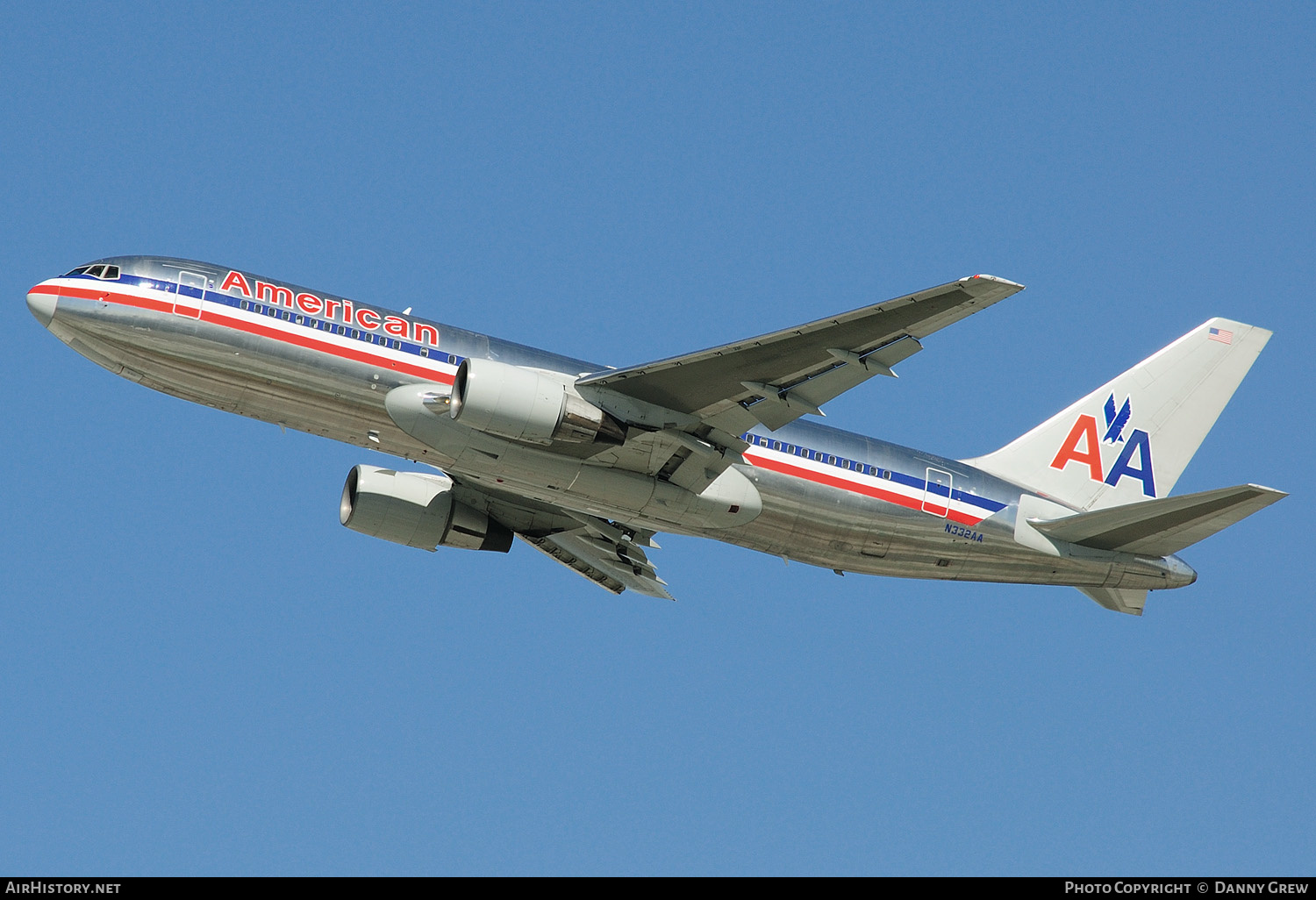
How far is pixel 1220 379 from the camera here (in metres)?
41.4

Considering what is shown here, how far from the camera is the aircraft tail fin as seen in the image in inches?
1559

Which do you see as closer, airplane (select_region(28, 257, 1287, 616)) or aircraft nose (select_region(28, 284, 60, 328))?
airplane (select_region(28, 257, 1287, 616))

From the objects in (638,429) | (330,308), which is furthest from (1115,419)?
(330,308)

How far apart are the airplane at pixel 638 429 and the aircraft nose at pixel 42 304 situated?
0.05 metres

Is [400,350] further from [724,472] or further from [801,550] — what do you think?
[801,550]

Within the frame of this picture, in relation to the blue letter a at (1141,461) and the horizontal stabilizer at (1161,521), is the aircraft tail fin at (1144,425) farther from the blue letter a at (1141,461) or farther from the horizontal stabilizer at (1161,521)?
the horizontal stabilizer at (1161,521)

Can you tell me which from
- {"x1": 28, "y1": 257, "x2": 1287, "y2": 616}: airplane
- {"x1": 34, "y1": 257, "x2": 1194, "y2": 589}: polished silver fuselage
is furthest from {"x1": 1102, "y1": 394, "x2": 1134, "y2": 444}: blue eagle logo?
{"x1": 34, "y1": 257, "x2": 1194, "y2": 589}: polished silver fuselage

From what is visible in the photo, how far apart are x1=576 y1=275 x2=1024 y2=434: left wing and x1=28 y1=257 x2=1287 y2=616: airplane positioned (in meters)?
0.05

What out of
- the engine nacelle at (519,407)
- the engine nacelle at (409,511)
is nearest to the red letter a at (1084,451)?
the engine nacelle at (519,407)

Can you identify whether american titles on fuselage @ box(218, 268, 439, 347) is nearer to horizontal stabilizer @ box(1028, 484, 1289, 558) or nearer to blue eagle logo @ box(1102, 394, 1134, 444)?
horizontal stabilizer @ box(1028, 484, 1289, 558)

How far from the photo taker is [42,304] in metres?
31.5

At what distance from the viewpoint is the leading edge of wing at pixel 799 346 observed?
27250 mm

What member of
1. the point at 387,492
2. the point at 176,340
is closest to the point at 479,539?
the point at 387,492

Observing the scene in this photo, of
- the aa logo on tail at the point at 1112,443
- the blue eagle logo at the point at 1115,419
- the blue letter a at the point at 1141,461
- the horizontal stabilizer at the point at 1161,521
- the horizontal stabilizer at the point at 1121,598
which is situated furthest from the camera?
the blue eagle logo at the point at 1115,419
